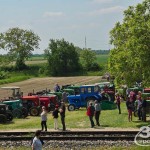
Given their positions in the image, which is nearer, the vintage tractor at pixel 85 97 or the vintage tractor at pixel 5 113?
the vintage tractor at pixel 5 113

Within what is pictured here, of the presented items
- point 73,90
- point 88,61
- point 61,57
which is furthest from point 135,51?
point 88,61

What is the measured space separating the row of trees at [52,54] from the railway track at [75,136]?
64.5 m

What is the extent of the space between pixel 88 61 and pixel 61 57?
12.6 meters

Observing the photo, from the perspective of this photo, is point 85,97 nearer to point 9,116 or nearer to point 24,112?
point 24,112

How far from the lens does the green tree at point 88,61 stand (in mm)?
96312

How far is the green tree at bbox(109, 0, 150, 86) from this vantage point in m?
24.6

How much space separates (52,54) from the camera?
287 ft

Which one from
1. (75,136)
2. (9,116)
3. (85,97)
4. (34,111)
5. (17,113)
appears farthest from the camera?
(85,97)

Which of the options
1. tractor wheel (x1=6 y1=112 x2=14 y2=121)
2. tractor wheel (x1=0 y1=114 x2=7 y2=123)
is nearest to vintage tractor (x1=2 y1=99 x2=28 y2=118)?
tractor wheel (x1=6 y1=112 x2=14 y2=121)

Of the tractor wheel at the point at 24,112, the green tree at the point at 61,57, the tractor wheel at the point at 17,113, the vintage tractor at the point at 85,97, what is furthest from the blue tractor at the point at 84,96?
the green tree at the point at 61,57

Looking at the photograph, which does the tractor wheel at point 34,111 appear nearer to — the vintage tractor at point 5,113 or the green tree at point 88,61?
the vintage tractor at point 5,113

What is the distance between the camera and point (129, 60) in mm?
25672

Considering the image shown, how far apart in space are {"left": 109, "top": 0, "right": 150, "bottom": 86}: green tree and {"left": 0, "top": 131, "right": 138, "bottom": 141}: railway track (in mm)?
5491

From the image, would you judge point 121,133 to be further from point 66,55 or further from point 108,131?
point 66,55
